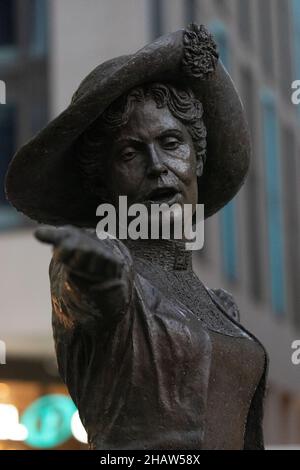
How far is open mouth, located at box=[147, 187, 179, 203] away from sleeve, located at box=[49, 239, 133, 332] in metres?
0.28

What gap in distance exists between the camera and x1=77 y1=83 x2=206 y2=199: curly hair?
11.1ft

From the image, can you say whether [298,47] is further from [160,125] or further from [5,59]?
[160,125]

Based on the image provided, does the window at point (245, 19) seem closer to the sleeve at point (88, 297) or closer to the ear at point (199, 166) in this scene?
the ear at point (199, 166)

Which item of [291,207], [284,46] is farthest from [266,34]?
[291,207]

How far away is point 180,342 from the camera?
3.14 meters

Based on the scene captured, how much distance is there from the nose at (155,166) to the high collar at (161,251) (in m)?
0.20

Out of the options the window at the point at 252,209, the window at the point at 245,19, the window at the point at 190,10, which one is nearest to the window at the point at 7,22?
the window at the point at 190,10

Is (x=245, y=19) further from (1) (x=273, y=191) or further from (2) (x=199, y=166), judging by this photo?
(2) (x=199, y=166)

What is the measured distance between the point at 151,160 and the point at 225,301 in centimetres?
55

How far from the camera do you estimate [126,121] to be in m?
3.38

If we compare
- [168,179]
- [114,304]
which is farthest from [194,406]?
[168,179]

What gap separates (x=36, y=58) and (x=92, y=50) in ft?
2.69

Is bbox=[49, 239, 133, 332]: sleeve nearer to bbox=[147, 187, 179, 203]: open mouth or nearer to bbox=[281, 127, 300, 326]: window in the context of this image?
bbox=[147, 187, 179, 203]: open mouth

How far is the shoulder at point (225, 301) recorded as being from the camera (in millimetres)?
3564
